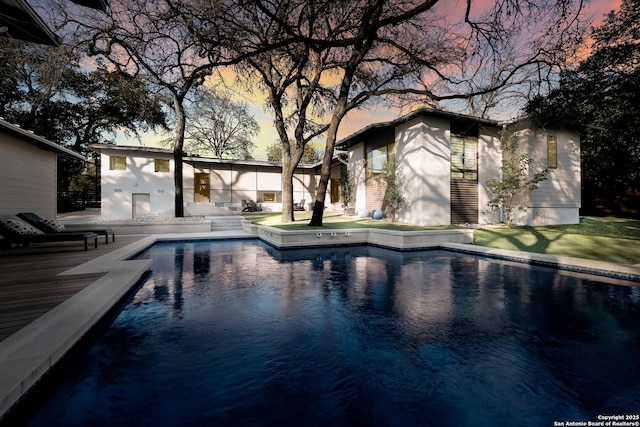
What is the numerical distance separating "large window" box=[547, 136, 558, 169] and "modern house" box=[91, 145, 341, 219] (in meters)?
12.3

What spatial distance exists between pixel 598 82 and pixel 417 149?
6532 mm

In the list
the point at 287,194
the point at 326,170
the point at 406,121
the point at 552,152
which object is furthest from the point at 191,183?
the point at 552,152

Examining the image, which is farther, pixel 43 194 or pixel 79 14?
pixel 79 14

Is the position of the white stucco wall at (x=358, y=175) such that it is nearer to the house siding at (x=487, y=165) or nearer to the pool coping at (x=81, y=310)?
the house siding at (x=487, y=165)

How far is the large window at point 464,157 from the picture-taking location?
13203 millimetres

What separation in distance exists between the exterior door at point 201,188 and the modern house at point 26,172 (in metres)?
8.54

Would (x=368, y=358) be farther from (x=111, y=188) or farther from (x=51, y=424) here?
(x=111, y=188)

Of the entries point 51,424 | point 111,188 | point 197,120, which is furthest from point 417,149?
point 197,120

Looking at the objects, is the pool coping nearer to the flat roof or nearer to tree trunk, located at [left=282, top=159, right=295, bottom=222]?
tree trunk, located at [left=282, top=159, right=295, bottom=222]

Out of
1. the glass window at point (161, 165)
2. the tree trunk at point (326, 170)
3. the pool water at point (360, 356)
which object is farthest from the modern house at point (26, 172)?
the tree trunk at point (326, 170)

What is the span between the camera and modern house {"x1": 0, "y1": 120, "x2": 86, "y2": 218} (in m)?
8.11

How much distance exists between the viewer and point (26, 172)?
9.19 meters

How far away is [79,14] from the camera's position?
1175 cm

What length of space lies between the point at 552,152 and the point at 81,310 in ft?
58.6
